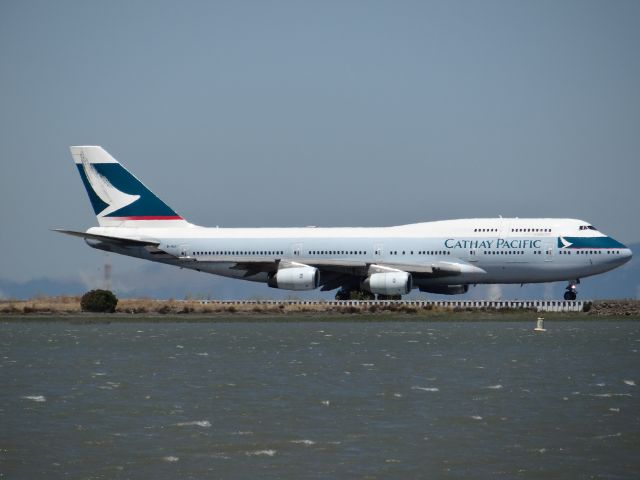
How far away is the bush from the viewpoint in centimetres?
7644

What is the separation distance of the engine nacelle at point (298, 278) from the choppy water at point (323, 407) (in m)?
14.6

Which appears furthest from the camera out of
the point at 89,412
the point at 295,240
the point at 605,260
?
the point at 295,240

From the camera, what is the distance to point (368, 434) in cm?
3083

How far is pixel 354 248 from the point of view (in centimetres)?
7788

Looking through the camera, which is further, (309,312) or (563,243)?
(309,312)

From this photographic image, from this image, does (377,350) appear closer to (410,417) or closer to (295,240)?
(410,417)

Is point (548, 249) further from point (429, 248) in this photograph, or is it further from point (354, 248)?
point (354, 248)

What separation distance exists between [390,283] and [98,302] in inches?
706

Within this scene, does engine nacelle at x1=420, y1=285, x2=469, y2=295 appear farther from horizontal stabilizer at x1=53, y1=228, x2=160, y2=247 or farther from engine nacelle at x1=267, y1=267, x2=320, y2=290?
horizontal stabilizer at x1=53, y1=228, x2=160, y2=247

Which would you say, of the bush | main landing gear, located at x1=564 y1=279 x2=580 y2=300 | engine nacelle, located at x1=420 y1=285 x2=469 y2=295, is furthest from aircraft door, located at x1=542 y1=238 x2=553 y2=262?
the bush

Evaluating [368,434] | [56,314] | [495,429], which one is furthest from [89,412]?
Result: [56,314]

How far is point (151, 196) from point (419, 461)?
5959 centimetres

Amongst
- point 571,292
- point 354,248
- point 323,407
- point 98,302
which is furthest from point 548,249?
point 323,407

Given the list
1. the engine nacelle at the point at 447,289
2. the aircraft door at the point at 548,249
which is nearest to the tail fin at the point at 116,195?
the engine nacelle at the point at 447,289
